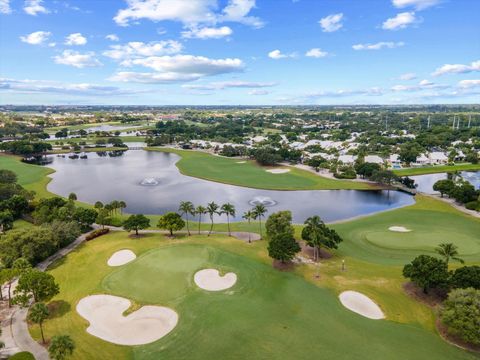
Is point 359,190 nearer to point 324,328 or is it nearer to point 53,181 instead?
point 324,328

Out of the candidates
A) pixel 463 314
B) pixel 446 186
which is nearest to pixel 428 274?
pixel 463 314

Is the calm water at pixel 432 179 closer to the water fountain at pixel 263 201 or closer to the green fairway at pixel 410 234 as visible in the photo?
the green fairway at pixel 410 234

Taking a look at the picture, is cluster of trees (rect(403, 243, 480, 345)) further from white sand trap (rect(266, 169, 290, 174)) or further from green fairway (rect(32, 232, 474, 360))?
white sand trap (rect(266, 169, 290, 174))

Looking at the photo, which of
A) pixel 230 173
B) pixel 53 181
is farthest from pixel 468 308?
pixel 53 181

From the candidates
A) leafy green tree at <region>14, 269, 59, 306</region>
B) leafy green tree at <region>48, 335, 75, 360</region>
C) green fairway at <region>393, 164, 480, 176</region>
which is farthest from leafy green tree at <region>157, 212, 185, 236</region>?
green fairway at <region>393, 164, 480, 176</region>

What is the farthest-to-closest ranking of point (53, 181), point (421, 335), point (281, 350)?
1. point (53, 181)
2. point (421, 335)
3. point (281, 350)

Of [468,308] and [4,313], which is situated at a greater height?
[468,308]

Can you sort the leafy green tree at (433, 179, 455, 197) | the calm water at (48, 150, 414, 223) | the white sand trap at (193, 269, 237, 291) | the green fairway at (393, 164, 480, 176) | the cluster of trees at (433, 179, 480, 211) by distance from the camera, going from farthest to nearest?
1. the green fairway at (393, 164, 480, 176)
2. the leafy green tree at (433, 179, 455, 197)
3. the calm water at (48, 150, 414, 223)
4. the cluster of trees at (433, 179, 480, 211)
5. the white sand trap at (193, 269, 237, 291)

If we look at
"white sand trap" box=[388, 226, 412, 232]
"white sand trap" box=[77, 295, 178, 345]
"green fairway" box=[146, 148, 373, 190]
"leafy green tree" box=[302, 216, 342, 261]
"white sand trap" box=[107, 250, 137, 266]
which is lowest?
"white sand trap" box=[77, 295, 178, 345]
